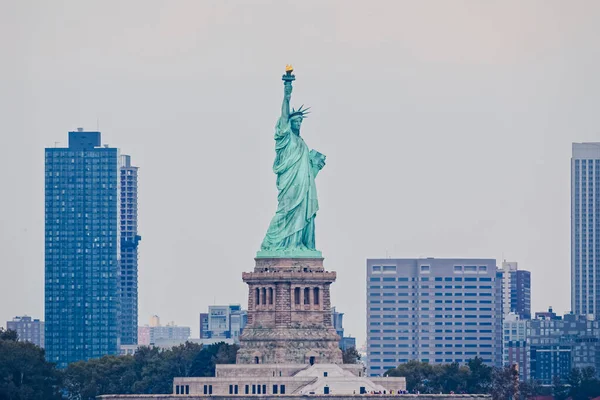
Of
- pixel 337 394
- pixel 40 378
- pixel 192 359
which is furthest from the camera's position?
pixel 192 359

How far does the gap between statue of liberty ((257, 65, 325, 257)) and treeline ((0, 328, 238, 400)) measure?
13.6m


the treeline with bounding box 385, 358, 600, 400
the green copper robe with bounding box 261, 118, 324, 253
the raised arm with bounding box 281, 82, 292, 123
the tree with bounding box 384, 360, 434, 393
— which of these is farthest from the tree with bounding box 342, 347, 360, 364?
the raised arm with bounding box 281, 82, 292, 123

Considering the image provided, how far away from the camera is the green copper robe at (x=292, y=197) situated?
17712 cm

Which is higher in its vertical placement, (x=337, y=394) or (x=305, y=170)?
(x=305, y=170)

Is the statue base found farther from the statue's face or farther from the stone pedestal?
the statue's face

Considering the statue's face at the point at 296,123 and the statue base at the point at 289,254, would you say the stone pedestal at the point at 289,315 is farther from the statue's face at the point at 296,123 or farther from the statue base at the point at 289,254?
the statue's face at the point at 296,123

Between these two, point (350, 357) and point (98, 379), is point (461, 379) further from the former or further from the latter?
point (98, 379)

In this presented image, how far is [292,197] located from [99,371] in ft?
66.5

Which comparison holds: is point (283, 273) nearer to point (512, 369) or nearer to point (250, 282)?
point (250, 282)

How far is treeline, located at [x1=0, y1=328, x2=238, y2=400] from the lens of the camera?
182 metres

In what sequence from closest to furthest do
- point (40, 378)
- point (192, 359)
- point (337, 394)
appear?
point (337, 394) < point (40, 378) < point (192, 359)

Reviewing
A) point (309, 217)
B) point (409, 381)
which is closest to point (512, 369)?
point (409, 381)

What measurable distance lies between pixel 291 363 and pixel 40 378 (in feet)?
53.9

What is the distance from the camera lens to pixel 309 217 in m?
178
